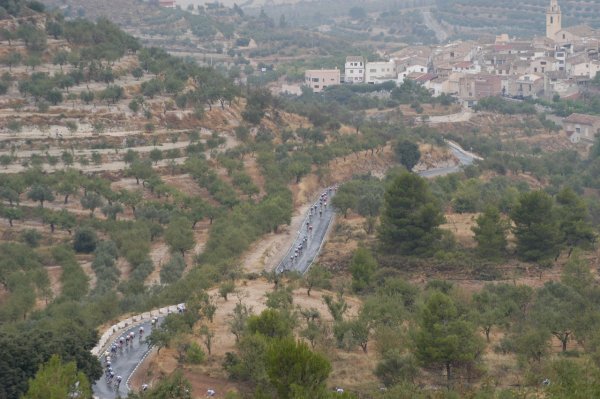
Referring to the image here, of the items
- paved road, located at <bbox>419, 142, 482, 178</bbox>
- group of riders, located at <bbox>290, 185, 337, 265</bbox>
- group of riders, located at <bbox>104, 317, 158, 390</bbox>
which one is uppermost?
group of riders, located at <bbox>104, 317, 158, 390</bbox>

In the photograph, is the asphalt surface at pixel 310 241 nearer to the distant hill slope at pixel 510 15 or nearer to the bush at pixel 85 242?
the bush at pixel 85 242

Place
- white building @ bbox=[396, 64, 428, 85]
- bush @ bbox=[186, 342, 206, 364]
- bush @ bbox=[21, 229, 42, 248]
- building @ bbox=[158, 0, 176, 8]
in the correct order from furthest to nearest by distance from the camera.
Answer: building @ bbox=[158, 0, 176, 8], white building @ bbox=[396, 64, 428, 85], bush @ bbox=[21, 229, 42, 248], bush @ bbox=[186, 342, 206, 364]

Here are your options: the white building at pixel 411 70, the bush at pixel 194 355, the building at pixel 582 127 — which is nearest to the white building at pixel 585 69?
the white building at pixel 411 70

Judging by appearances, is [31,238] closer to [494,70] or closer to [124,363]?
[124,363]

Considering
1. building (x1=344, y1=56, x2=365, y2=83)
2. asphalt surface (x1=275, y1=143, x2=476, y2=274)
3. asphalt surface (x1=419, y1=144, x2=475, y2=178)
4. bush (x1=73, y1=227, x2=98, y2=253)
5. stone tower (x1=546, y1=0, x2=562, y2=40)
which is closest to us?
asphalt surface (x1=275, y1=143, x2=476, y2=274)

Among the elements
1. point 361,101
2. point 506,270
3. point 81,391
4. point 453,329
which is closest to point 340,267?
point 506,270

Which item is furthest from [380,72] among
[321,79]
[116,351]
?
[116,351]

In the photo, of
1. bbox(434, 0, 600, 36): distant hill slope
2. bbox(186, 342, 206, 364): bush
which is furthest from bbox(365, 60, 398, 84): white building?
bbox(186, 342, 206, 364): bush

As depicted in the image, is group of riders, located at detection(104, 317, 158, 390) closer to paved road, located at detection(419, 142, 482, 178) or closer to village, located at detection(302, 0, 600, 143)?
paved road, located at detection(419, 142, 482, 178)
